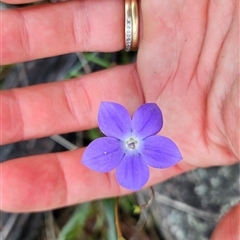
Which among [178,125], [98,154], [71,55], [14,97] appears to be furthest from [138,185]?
[71,55]

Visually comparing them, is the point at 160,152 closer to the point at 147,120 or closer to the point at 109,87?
the point at 147,120

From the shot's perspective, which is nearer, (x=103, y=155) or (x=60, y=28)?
(x=103, y=155)

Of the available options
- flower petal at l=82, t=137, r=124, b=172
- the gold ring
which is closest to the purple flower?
flower petal at l=82, t=137, r=124, b=172

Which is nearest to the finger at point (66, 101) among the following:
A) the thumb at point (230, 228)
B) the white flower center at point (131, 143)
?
the white flower center at point (131, 143)

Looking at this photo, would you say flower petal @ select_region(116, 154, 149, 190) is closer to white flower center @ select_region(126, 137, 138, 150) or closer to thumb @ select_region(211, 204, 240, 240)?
white flower center @ select_region(126, 137, 138, 150)

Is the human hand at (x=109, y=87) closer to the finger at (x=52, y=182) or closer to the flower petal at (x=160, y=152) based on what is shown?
the finger at (x=52, y=182)

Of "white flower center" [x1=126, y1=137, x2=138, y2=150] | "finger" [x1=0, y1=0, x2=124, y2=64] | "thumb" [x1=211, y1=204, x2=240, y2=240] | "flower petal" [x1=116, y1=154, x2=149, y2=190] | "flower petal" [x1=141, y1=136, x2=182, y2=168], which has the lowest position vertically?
"thumb" [x1=211, y1=204, x2=240, y2=240]

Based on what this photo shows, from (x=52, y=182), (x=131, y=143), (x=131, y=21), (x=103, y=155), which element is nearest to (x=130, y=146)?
(x=131, y=143)
